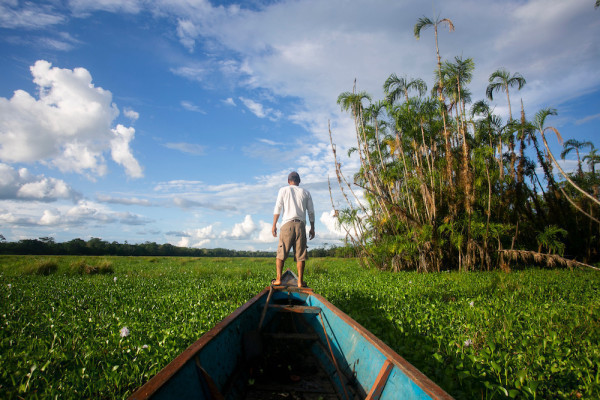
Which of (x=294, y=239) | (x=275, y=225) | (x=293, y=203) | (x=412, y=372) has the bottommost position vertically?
(x=412, y=372)


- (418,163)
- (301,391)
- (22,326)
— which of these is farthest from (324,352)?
(418,163)

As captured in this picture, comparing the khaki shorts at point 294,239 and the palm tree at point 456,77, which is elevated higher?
the palm tree at point 456,77

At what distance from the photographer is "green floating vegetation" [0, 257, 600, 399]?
247 cm

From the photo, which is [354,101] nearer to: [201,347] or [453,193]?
[453,193]

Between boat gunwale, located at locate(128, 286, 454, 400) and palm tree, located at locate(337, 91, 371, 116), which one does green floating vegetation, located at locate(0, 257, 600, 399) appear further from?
palm tree, located at locate(337, 91, 371, 116)

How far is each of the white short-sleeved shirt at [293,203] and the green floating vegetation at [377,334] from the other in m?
1.81

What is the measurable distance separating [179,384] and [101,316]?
345cm

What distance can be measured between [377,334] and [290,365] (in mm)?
1300

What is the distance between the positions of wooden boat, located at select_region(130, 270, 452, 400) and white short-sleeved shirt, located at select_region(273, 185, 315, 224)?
1904mm

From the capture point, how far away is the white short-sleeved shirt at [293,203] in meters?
5.66

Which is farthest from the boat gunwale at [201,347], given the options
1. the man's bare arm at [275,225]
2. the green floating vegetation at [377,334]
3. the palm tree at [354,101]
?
the palm tree at [354,101]

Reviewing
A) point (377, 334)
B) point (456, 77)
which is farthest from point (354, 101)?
point (377, 334)

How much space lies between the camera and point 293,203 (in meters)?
5.65

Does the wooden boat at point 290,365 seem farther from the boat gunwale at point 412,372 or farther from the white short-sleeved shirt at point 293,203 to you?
the white short-sleeved shirt at point 293,203
